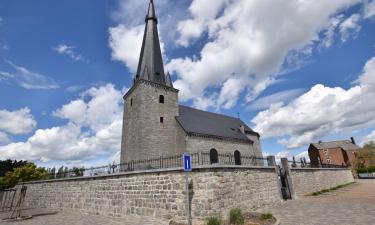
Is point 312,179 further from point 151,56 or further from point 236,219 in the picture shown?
point 151,56

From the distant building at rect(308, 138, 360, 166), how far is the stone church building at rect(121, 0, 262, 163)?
42.5m

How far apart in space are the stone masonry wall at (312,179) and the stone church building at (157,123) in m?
8.61

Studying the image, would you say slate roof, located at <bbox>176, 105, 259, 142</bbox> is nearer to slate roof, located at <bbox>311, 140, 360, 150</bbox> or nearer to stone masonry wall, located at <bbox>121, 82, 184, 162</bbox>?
stone masonry wall, located at <bbox>121, 82, 184, 162</bbox>

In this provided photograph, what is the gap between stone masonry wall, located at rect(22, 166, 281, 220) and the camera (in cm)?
868

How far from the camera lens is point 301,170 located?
55.8 ft

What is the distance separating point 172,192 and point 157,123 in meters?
13.9

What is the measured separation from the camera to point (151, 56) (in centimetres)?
2531

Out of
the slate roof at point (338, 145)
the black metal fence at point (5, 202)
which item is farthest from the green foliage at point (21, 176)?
the slate roof at point (338, 145)

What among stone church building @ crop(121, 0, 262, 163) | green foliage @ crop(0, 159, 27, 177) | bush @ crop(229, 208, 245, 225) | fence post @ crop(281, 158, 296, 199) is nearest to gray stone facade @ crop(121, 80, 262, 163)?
stone church building @ crop(121, 0, 262, 163)

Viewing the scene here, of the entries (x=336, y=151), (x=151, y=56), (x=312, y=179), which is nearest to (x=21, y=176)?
(x=151, y=56)

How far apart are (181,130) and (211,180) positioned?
45.9 feet

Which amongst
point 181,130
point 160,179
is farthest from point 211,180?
point 181,130

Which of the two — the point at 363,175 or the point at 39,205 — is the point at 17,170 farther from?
the point at 363,175

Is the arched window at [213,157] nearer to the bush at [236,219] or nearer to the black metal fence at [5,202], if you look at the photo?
the bush at [236,219]
